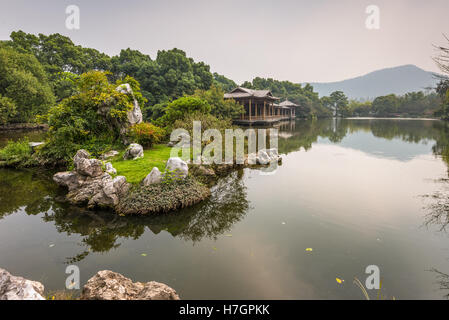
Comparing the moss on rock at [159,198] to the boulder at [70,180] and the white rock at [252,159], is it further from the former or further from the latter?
the white rock at [252,159]

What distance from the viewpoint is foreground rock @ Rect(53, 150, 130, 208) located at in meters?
6.01

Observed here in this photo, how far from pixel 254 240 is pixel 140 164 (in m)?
5.10

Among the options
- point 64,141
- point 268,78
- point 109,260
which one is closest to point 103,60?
point 64,141

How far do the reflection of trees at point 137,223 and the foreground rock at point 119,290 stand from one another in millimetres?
1575

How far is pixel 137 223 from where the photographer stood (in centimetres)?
538

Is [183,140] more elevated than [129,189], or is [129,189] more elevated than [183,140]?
[183,140]

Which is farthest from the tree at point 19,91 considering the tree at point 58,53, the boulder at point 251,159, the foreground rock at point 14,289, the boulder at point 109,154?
the foreground rock at point 14,289

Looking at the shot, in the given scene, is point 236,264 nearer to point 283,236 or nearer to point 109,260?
point 283,236

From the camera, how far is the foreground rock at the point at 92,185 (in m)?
6.01

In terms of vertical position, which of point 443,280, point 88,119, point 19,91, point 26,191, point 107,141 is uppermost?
point 19,91

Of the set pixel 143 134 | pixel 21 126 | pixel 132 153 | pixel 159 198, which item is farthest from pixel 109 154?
pixel 21 126

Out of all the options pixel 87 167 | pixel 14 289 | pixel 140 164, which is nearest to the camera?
pixel 14 289

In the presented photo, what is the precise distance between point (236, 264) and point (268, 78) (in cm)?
5943

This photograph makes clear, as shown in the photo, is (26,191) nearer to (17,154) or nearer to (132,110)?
(17,154)
